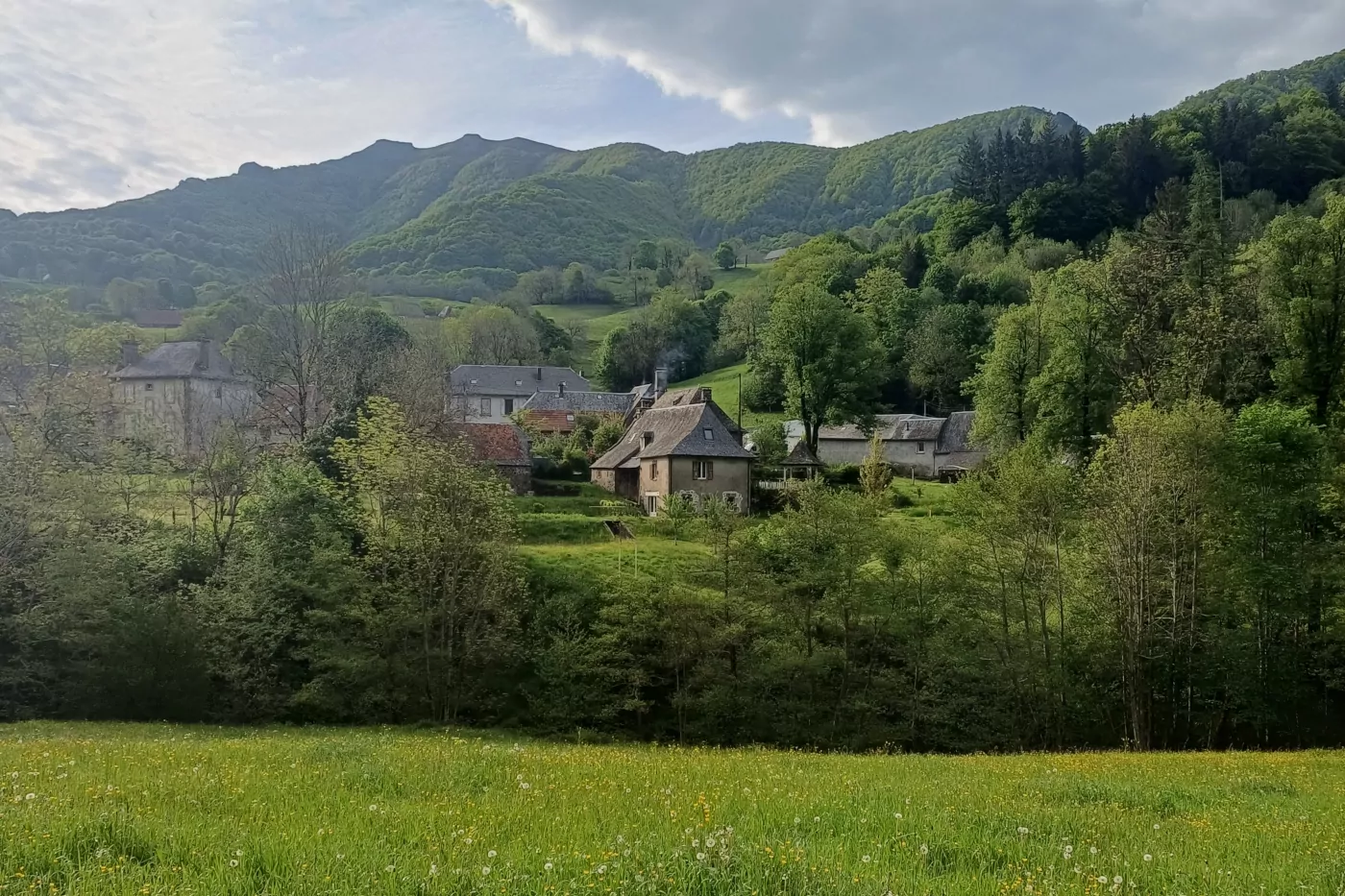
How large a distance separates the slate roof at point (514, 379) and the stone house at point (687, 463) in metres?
45.2

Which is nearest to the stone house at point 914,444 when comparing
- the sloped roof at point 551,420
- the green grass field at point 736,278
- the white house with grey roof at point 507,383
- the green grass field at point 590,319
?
the sloped roof at point 551,420

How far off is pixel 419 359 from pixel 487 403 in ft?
146

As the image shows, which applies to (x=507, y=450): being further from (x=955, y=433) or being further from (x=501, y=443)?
(x=955, y=433)

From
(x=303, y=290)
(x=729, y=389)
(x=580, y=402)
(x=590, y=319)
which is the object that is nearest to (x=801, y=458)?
(x=580, y=402)

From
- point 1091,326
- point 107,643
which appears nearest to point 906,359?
point 1091,326

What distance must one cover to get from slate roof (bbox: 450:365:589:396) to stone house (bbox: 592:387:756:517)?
45.2 metres

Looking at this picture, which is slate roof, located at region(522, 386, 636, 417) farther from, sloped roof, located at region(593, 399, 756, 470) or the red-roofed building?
the red-roofed building

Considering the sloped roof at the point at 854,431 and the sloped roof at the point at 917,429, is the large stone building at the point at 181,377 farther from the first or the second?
the sloped roof at the point at 917,429

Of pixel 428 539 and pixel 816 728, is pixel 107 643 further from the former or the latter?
pixel 816 728

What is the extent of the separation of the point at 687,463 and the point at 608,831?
48.6 meters

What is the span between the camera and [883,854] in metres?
6.54

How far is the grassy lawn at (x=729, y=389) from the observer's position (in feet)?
306

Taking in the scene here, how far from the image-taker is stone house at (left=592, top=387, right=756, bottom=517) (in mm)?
55406

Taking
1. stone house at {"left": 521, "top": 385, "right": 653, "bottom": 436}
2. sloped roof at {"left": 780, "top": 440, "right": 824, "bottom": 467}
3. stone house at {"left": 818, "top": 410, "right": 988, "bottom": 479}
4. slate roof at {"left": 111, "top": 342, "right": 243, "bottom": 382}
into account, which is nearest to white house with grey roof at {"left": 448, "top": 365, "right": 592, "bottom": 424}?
stone house at {"left": 521, "top": 385, "right": 653, "bottom": 436}
